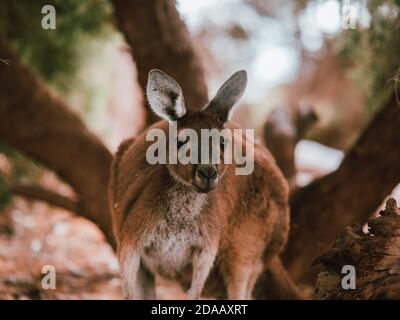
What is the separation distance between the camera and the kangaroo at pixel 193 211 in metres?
3.98

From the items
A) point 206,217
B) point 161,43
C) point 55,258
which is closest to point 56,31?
point 161,43

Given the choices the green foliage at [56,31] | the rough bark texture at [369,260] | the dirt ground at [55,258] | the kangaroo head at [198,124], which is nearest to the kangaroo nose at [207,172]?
the kangaroo head at [198,124]

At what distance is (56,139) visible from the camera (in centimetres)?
627

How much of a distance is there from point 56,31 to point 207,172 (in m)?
3.95

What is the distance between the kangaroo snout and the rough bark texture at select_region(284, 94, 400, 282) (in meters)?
2.30

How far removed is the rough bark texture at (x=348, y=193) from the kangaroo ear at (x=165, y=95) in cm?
244

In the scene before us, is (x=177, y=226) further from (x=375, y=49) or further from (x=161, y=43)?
(x=375, y=49)

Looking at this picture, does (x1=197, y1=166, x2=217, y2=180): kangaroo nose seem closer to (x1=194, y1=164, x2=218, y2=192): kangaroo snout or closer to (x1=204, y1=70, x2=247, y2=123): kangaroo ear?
(x1=194, y1=164, x2=218, y2=192): kangaroo snout

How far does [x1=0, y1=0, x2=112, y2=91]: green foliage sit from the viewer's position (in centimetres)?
639

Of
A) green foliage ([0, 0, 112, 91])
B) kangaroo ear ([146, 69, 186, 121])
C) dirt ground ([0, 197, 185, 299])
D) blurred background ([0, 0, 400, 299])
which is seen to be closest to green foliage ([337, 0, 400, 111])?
blurred background ([0, 0, 400, 299])

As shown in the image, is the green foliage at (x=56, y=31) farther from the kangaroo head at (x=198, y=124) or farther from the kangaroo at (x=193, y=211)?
the kangaroo head at (x=198, y=124)

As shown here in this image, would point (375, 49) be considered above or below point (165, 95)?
above

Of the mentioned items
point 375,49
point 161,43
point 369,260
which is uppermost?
point 375,49

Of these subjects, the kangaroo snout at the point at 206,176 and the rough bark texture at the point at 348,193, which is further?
the rough bark texture at the point at 348,193
